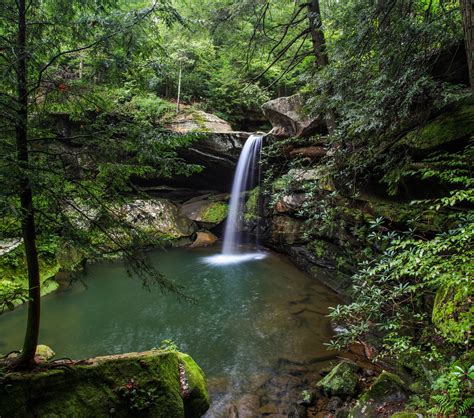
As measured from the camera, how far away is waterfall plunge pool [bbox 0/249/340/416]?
5309 millimetres

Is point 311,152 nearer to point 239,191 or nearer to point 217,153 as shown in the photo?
point 217,153

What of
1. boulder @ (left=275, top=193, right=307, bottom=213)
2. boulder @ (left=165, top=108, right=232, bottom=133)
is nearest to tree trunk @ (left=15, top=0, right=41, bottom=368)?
boulder @ (left=275, top=193, right=307, bottom=213)

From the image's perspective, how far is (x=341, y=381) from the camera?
4.75m

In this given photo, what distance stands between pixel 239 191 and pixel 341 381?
11246 millimetres

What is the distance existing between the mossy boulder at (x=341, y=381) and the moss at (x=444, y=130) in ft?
12.1

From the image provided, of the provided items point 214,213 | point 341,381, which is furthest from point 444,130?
point 214,213

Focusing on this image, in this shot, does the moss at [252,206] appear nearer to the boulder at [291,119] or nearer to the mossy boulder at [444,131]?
the boulder at [291,119]

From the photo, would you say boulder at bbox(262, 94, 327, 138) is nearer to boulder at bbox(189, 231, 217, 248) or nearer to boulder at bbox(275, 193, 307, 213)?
boulder at bbox(275, 193, 307, 213)

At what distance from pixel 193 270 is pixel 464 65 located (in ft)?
31.7

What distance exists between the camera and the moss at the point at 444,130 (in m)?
4.46

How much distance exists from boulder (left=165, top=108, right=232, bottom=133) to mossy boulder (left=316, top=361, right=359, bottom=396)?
11331 millimetres

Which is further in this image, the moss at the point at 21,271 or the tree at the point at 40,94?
the moss at the point at 21,271

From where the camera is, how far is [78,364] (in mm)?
3529

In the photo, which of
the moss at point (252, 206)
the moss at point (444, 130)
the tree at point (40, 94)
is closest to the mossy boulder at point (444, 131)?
the moss at point (444, 130)
